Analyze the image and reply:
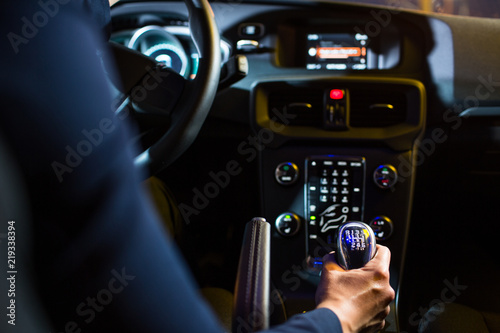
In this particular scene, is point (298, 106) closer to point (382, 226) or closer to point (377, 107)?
point (377, 107)

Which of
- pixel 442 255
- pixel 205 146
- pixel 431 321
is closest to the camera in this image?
pixel 431 321

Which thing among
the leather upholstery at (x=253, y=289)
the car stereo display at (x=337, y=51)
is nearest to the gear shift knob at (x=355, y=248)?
the leather upholstery at (x=253, y=289)

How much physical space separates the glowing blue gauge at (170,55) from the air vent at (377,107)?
20.9 inches

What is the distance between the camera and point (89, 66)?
504mm

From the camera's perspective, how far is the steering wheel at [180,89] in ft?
2.83

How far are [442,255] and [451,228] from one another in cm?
12

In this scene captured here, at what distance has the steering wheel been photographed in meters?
0.86

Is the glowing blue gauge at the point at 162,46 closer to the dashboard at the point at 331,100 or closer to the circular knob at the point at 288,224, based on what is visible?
the dashboard at the point at 331,100

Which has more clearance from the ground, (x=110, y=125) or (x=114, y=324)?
(x=110, y=125)

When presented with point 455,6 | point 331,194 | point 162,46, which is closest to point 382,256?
point 331,194

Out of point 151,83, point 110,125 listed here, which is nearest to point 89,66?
point 110,125

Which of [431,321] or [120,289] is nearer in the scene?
[120,289]

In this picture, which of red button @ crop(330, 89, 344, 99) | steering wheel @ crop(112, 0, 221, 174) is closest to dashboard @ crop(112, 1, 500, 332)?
red button @ crop(330, 89, 344, 99)

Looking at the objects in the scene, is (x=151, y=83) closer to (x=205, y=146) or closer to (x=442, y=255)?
(x=205, y=146)
